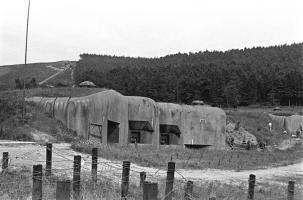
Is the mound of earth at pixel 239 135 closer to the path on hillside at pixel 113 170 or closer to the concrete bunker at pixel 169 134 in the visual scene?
the concrete bunker at pixel 169 134

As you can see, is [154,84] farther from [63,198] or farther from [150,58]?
[63,198]

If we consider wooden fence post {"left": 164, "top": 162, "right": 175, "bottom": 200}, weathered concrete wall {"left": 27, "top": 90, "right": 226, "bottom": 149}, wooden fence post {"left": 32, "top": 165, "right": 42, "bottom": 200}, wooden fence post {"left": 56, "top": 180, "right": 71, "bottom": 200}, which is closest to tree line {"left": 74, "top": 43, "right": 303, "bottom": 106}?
weathered concrete wall {"left": 27, "top": 90, "right": 226, "bottom": 149}

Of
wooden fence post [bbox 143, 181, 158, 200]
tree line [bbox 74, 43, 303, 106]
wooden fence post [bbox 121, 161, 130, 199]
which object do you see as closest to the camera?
wooden fence post [bbox 143, 181, 158, 200]

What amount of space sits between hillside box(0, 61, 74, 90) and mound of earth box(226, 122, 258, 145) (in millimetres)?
39914

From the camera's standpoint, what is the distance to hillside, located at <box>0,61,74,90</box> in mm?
82244

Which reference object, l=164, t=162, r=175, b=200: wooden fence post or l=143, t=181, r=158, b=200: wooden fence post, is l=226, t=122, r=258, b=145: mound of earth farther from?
l=143, t=181, r=158, b=200: wooden fence post

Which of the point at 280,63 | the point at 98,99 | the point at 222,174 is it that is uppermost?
the point at 280,63

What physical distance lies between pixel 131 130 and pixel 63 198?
23875 mm

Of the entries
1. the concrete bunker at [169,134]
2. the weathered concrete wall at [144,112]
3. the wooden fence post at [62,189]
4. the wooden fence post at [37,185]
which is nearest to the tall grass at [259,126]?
the concrete bunker at [169,134]

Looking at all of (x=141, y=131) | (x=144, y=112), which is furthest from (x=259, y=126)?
(x=144, y=112)

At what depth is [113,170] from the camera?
1377 cm

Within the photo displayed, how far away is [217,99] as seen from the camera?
87875mm

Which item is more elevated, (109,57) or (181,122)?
(109,57)

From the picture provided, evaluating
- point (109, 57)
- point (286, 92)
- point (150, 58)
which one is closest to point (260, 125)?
point (286, 92)
